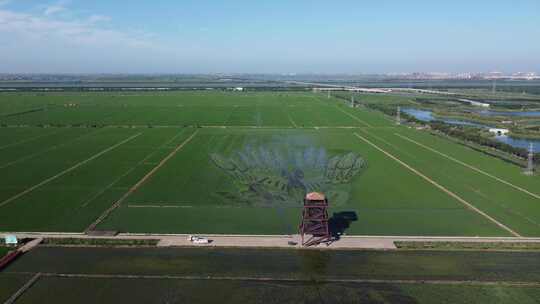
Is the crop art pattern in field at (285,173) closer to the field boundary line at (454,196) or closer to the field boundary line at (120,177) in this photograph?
the field boundary line at (454,196)

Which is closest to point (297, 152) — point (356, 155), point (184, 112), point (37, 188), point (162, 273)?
point (356, 155)

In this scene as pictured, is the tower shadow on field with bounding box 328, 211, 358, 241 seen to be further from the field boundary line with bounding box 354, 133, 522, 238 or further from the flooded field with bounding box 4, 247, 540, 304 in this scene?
the field boundary line with bounding box 354, 133, 522, 238

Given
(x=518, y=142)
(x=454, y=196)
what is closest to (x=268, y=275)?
(x=454, y=196)

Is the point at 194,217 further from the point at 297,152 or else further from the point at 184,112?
the point at 184,112


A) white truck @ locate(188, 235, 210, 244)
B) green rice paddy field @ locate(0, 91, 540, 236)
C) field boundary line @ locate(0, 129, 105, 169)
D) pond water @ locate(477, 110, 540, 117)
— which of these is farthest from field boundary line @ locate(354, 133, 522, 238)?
pond water @ locate(477, 110, 540, 117)

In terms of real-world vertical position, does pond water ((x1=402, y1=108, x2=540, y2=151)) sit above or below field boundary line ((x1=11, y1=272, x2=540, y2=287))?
above

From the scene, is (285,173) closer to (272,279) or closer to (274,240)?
(274,240)
